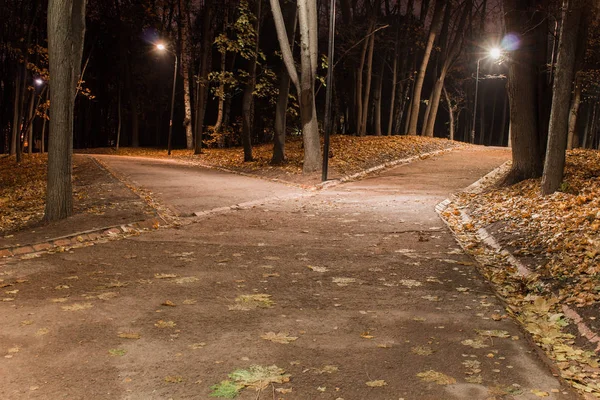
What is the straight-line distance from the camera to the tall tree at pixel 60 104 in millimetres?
9891

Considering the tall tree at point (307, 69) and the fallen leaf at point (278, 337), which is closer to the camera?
the fallen leaf at point (278, 337)

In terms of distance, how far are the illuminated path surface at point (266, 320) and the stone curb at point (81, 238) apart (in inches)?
18.0

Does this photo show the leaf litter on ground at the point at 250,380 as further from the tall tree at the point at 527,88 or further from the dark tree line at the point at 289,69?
the tall tree at the point at 527,88

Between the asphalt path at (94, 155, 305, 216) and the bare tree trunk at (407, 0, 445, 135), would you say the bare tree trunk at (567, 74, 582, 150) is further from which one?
the asphalt path at (94, 155, 305, 216)

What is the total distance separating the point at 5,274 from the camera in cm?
666

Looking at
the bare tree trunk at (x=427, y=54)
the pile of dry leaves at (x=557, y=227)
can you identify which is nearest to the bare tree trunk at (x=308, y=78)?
the pile of dry leaves at (x=557, y=227)

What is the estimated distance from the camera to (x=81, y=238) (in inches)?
343

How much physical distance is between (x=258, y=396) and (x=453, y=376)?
1467mm

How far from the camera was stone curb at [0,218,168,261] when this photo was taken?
7852mm

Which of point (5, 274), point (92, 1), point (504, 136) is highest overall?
point (92, 1)

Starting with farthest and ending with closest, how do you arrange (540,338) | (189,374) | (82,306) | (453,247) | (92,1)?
(92,1) → (453,247) → (82,306) → (540,338) → (189,374)

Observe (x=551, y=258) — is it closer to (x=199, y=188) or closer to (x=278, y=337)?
(x=278, y=337)

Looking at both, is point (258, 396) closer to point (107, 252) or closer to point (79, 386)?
point (79, 386)

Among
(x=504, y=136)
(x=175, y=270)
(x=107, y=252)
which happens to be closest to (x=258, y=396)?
(x=175, y=270)
